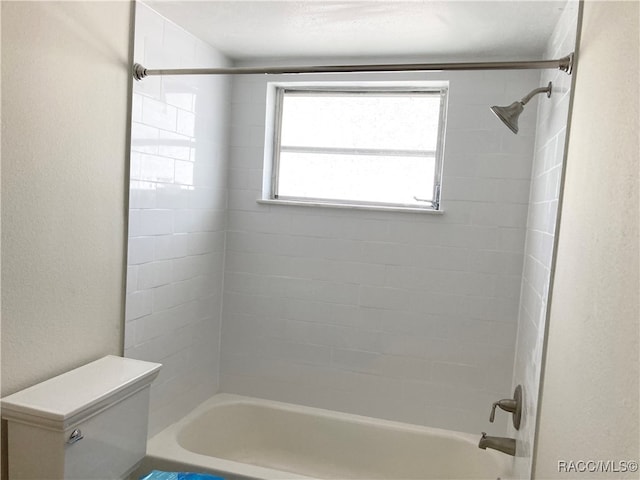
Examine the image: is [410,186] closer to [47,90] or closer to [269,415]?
[269,415]

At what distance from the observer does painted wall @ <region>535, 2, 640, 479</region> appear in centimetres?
88

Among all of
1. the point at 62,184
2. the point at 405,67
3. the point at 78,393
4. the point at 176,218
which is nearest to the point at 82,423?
the point at 78,393

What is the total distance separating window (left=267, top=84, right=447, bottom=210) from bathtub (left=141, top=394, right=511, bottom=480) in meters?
1.22

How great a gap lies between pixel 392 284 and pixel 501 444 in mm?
923

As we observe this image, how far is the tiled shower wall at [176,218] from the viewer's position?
80.7 inches

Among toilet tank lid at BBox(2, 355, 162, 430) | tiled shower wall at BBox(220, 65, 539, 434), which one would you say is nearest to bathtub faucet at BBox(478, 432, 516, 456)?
tiled shower wall at BBox(220, 65, 539, 434)

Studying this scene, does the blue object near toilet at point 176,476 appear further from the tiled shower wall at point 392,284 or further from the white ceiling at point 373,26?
the white ceiling at point 373,26

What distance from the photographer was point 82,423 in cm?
147

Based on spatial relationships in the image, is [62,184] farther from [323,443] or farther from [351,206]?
[323,443]

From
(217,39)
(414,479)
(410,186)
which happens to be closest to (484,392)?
(414,479)

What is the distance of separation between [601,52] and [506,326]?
1.53 meters

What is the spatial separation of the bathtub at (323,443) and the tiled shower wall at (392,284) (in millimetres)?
91

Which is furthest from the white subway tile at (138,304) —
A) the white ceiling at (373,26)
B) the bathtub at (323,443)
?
the white ceiling at (373,26)

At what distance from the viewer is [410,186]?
2641 mm
